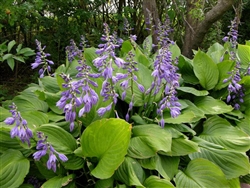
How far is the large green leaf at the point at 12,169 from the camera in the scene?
1.83 m

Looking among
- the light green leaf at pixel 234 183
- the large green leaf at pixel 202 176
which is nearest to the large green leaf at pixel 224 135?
the light green leaf at pixel 234 183

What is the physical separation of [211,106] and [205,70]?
44 centimetres

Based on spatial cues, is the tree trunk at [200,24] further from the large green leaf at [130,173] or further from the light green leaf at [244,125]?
the large green leaf at [130,173]

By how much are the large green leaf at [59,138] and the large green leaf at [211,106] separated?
51.9 inches

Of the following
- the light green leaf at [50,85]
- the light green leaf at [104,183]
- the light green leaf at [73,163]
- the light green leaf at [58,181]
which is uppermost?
the light green leaf at [50,85]

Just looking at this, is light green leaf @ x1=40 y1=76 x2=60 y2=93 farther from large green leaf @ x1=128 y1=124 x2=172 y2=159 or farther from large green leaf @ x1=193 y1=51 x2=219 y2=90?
large green leaf @ x1=193 y1=51 x2=219 y2=90

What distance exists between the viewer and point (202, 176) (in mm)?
2189

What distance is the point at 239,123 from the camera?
9.57 ft

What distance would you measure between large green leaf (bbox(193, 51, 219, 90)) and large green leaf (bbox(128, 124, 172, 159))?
1.11 metres

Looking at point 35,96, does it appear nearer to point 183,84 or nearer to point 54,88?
point 54,88

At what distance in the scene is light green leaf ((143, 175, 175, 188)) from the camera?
6.24 feet

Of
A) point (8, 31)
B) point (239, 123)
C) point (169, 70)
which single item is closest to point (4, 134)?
point (169, 70)

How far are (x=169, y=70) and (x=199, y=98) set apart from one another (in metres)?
0.89

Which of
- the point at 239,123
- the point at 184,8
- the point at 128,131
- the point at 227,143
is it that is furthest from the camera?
the point at 184,8
